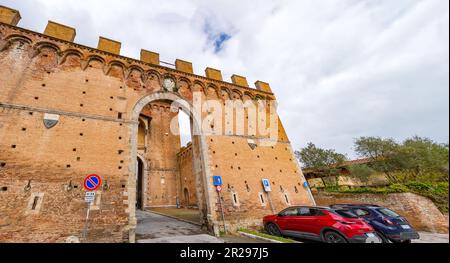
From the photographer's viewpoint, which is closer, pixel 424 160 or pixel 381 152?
pixel 424 160

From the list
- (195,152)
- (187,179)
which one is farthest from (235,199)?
(187,179)

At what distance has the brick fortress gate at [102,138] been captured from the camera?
7.69 meters

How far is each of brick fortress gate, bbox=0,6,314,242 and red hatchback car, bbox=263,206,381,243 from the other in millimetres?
2929

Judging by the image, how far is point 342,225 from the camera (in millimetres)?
6367

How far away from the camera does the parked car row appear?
6189 mm

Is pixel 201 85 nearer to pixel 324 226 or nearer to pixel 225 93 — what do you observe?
pixel 225 93

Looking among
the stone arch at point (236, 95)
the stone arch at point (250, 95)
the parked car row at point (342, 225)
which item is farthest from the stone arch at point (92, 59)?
the parked car row at point (342, 225)

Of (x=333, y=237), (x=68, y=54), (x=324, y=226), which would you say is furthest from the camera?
(x=68, y=54)

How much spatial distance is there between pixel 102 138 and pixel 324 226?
10420 millimetres

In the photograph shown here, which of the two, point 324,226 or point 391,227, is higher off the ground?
point 324,226

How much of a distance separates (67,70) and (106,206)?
7422 millimetres

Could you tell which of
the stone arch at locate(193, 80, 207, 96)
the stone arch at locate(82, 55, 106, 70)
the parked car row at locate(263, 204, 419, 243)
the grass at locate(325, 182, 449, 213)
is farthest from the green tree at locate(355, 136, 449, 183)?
the stone arch at locate(82, 55, 106, 70)

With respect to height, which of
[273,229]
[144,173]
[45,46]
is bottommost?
[273,229]

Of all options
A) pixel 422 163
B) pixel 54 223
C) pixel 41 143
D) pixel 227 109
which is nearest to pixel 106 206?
pixel 54 223
